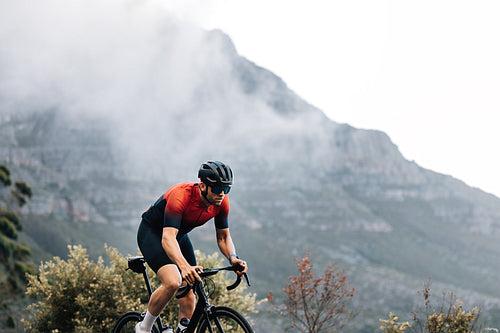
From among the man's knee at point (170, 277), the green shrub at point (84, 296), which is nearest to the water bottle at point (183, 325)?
the man's knee at point (170, 277)

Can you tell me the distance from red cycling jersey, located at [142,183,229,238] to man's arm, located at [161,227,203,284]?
4.3 inches

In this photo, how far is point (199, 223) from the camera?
496cm

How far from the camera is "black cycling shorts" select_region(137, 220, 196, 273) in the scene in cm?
471

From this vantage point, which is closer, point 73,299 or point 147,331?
point 147,331

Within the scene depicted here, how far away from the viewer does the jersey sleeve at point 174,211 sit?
14.9 feet

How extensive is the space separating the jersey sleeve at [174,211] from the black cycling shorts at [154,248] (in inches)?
15.5

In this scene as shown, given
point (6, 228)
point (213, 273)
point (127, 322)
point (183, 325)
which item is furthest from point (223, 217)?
point (6, 228)

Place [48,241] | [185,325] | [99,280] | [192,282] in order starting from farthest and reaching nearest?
1. [48,241]
2. [99,280]
3. [185,325]
4. [192,282]

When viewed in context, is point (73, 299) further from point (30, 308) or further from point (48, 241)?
point (48, 241)

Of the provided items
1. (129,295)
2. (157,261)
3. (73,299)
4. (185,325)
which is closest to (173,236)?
(157,261)

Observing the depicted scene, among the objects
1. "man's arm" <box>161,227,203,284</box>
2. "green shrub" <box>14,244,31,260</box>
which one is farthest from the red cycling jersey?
"green shrub" <box>14,244,31,260</box>

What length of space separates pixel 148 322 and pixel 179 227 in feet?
4.26

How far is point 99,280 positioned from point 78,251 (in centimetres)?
103

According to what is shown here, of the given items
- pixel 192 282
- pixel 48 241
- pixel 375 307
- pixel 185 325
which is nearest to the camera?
pixel 192 282
